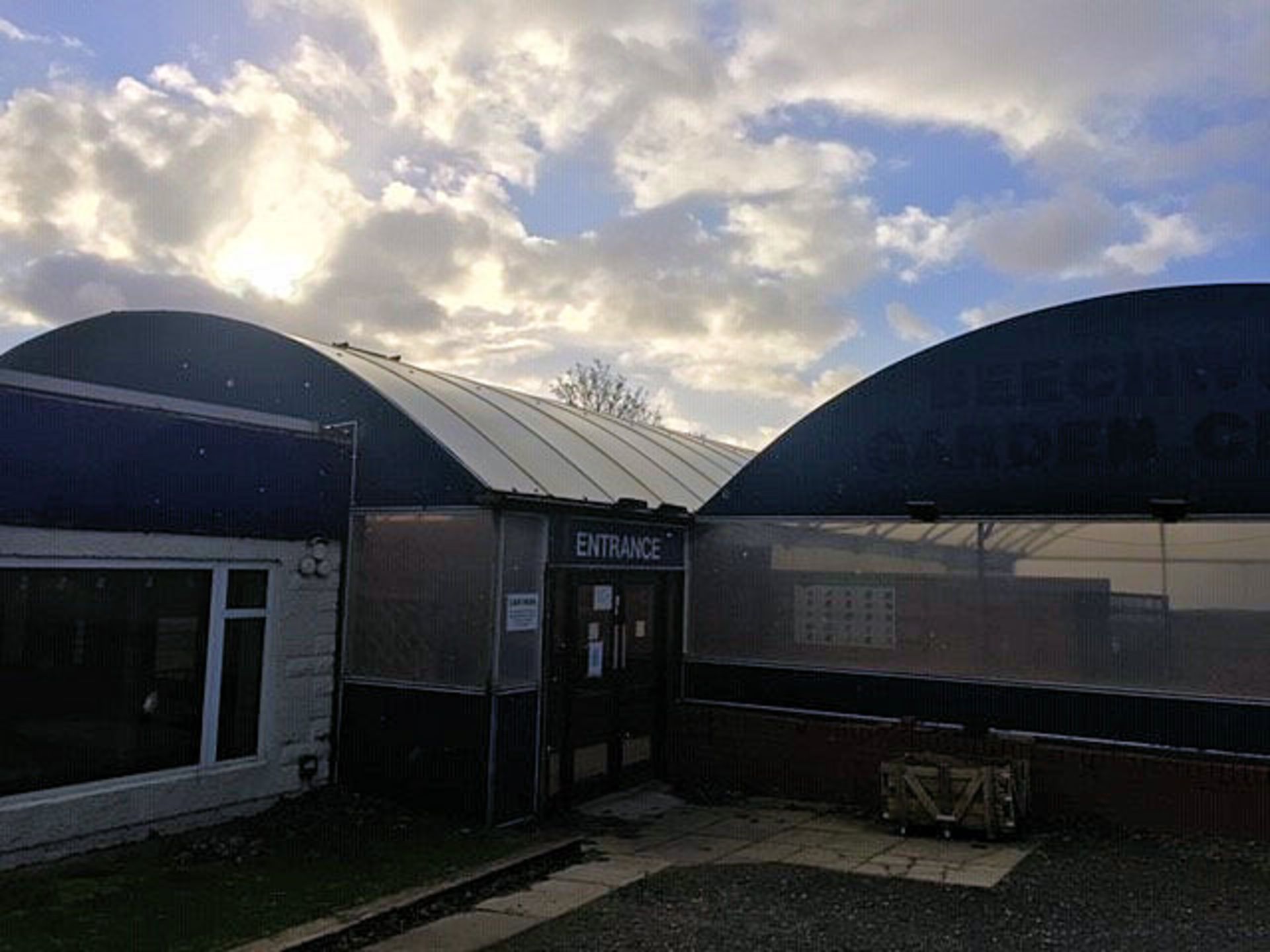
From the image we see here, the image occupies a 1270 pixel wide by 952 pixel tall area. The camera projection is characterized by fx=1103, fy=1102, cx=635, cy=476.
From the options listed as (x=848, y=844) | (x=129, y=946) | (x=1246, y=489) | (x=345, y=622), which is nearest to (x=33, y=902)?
(x=129, y=946)

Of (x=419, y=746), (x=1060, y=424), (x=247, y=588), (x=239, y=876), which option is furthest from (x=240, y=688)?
(x=1060, y=424)

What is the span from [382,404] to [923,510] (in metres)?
5.30

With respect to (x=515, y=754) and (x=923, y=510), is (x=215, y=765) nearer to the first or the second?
(x=515, y=754)

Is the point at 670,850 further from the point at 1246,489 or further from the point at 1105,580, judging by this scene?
the point at 1246,489

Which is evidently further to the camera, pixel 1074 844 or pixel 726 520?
pixel 726 520

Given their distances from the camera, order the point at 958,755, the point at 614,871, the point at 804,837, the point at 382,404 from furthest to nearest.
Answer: the point at 382,404 < the point at 958,755 < the point at 804,837 < the point at 614,871

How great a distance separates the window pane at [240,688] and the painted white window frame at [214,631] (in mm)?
29

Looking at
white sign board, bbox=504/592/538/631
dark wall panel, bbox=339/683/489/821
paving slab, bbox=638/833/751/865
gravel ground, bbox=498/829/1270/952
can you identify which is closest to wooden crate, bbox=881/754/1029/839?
gravel ground, bbox=498/829/1270/952

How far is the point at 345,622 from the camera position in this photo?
33.0 ft

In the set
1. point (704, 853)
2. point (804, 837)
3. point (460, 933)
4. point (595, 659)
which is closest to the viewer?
point (460, 933)

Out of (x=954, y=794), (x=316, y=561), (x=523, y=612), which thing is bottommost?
(x=954, y=794)

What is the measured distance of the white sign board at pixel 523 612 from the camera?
9453mm

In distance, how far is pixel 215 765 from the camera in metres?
8.90

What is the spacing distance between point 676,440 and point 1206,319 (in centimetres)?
814
